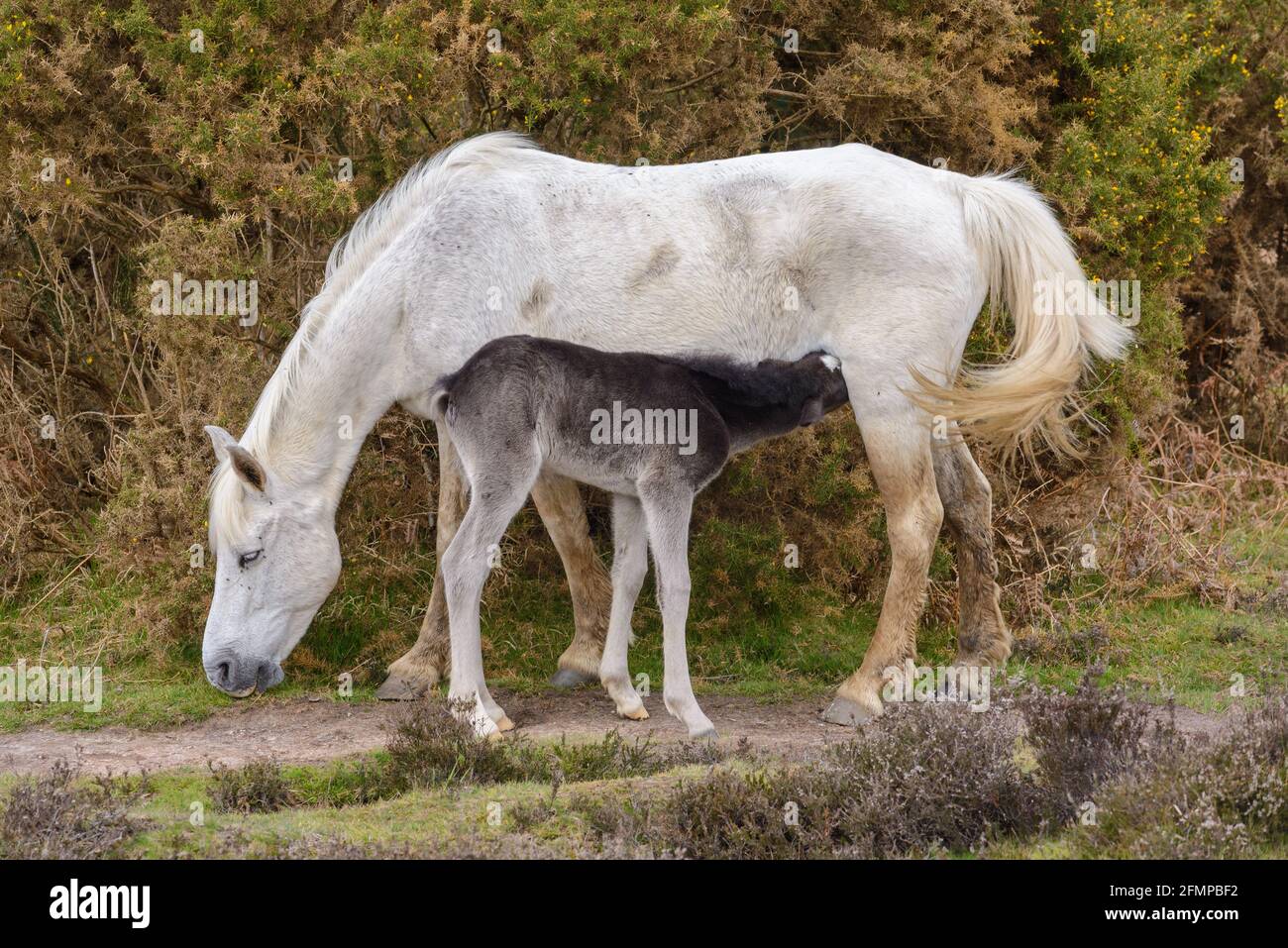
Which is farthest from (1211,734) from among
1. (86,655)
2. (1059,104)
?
(86,655)

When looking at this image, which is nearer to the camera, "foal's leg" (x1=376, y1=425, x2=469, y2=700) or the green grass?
"foal's leg" (x1=376, y1=425, x2=469, y2=700)

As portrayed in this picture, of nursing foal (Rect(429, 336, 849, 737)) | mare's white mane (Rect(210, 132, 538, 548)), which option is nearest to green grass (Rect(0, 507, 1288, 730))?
nursing foal (Rect(429, 336, 849, 737))

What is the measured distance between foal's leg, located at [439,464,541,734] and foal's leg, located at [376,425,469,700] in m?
0.93

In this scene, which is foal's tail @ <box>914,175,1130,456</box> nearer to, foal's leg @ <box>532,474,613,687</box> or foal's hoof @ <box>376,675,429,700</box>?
foal's leg @ <box>532,474,613,687</box>

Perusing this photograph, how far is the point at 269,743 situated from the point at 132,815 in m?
1.65

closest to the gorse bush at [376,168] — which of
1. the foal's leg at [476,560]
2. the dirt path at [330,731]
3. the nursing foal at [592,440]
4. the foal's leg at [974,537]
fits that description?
the dirt path at [330,731]

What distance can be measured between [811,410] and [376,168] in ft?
10.7

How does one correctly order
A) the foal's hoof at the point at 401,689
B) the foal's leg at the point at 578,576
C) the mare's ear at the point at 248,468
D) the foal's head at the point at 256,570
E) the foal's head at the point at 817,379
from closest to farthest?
the mare's ear at the point at 248,468, the foal's head at the point at 256,570, the foal's head at the point at 817,379, the foal's hoof at the point at 401,689, the foal's leg at the point at 578,576

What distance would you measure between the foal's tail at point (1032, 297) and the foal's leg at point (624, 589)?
160 cm

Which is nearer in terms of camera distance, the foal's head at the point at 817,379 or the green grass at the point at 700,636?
the foal's head at the point at 817,379

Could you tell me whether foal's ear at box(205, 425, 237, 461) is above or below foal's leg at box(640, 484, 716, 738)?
above

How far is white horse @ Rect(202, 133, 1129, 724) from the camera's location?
7262 millimetres

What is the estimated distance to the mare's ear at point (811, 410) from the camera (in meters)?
7.34

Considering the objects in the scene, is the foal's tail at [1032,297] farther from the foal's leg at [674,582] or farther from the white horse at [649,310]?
the foal's leg at [674,582]
